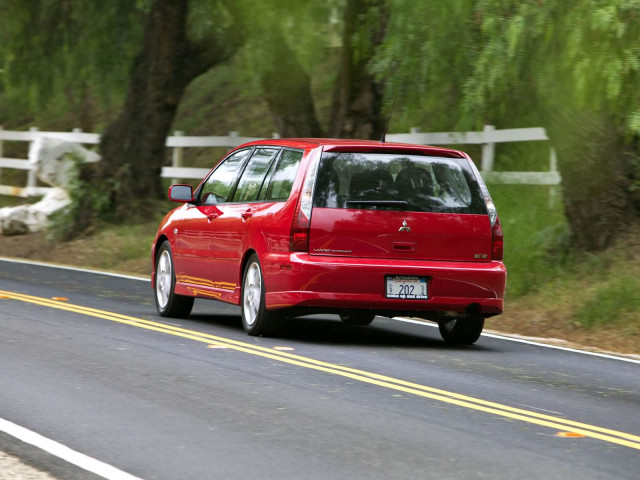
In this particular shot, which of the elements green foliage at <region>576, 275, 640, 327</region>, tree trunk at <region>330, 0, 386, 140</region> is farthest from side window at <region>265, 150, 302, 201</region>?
tree trunk at <region>330, 0, 386, 140</region>

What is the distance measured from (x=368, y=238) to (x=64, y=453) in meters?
4.91

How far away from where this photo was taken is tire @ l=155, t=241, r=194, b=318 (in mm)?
13281

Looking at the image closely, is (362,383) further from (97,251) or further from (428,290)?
(97,251)

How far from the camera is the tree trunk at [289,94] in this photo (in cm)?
2314

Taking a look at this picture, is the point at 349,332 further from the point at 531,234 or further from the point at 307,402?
the point at 531,234

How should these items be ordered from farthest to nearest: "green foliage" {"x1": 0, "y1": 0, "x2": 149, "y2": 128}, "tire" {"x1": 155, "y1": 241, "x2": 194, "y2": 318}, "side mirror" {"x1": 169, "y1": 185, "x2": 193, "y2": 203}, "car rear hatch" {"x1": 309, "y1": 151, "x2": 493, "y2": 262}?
1. "green foliage" {"x1": 0, "y1": 0, "x2": 149, "y2": 128}
2. "tire" {"x1": 155, "y1": 241, "x2": 194, "y2": 318}
3. "side mirror" {"x1": 169, "y1": 185, "x2": 193, "y2": 203}
4. "car rear hatch" {"x1": 309, "y1": 151, "x2": 493, "y2": 262}

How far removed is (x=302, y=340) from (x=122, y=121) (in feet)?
46.8

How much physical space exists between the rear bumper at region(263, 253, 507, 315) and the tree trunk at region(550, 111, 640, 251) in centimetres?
516

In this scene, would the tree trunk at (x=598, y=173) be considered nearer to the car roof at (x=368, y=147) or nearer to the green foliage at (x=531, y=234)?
the green foliage at (x=531, y=234)

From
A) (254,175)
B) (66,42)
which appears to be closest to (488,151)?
(254,175)

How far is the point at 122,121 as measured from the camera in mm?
24844

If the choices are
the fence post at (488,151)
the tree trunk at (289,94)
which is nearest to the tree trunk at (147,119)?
the tree trunk at (289,94)

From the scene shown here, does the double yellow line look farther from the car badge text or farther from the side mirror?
the car badge text

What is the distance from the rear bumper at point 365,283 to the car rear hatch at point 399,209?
122mm
